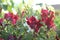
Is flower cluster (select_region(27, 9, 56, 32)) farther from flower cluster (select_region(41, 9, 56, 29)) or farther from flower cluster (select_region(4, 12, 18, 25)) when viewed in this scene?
flower cluster (select_region(4, 12, 18, 25))

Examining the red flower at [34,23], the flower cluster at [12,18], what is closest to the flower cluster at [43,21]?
the red flower at [34,23]

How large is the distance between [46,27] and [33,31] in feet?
0.37

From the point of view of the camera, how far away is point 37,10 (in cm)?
197

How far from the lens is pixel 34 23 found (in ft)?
5.43

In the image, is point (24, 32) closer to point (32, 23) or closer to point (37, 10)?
point (32, 23)

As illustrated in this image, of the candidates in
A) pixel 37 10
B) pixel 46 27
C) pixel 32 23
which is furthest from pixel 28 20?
pixel 37 10

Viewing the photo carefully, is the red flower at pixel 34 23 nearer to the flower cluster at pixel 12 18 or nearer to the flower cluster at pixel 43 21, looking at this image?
the flower cluster at pixel 43 21

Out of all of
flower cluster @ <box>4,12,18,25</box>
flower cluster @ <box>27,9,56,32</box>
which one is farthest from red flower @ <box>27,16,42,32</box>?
flower cluster @ <box>4,12,18,25</box>

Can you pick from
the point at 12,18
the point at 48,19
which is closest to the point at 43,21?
the point at 48,19

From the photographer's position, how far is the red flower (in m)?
1.65

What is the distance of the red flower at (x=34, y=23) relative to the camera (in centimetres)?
165

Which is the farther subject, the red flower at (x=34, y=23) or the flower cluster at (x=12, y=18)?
the flower cluster at (x=12, y=18)

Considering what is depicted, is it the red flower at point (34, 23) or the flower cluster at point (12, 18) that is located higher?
the flower cluster at point (12, 18)

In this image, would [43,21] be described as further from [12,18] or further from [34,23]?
→ [12,18]
